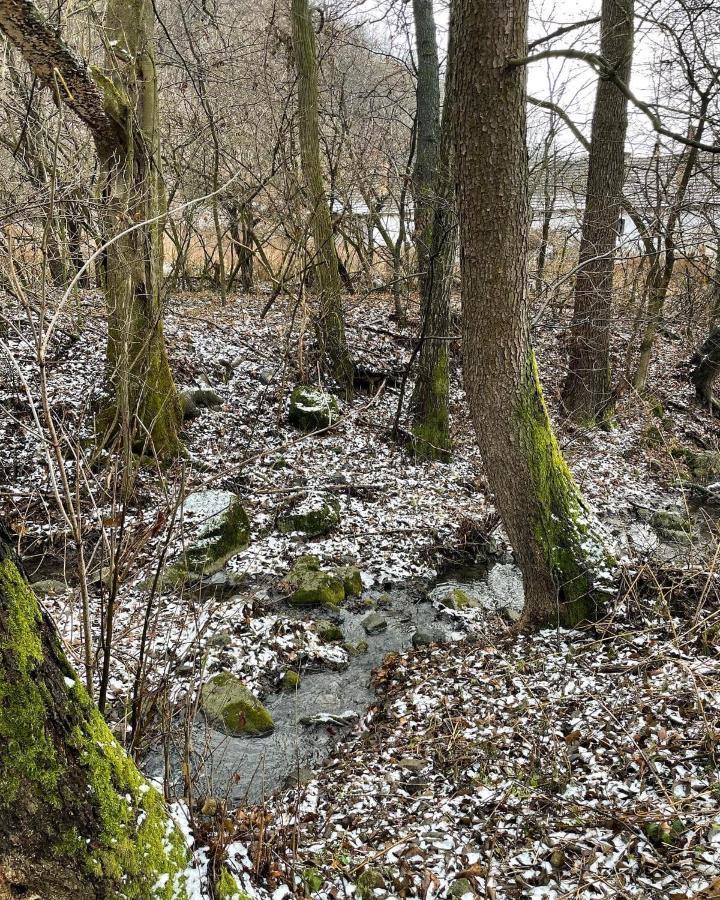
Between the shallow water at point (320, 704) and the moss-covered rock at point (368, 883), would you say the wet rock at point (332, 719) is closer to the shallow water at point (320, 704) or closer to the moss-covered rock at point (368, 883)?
the shallow water at point (320, 704)

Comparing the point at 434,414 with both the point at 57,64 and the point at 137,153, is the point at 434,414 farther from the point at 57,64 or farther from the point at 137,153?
A: the point at 57,64

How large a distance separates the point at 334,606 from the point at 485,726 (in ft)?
8.61

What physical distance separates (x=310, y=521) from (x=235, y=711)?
3140 millimetres

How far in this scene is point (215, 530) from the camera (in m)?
6.89

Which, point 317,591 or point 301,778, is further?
point 317,591

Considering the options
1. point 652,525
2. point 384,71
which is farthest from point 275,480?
point 384,71

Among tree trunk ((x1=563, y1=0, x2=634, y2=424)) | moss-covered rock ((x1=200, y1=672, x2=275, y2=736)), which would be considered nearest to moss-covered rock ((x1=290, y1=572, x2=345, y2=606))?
moss-covered rock ((x1=200, y1=672, x2=275, y2=736))

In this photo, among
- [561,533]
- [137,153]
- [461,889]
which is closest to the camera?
[461,889]

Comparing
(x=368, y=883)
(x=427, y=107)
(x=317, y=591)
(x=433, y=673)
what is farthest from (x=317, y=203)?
(x=368, y=883)

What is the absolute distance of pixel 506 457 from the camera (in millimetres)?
4762

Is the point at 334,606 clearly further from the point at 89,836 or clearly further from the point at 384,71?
the point at 384,71

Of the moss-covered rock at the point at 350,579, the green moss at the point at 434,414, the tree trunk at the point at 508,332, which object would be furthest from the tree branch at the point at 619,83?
the green moss at the point at 434,414

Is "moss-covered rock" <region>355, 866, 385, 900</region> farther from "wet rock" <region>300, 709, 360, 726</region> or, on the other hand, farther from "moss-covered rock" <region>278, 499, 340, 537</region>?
"moss-covered rock" <region>278, 499, 340, 537</region>

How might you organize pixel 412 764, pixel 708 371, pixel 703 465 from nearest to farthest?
pixel 412 764
pixel 703 465
pixel 708 371
